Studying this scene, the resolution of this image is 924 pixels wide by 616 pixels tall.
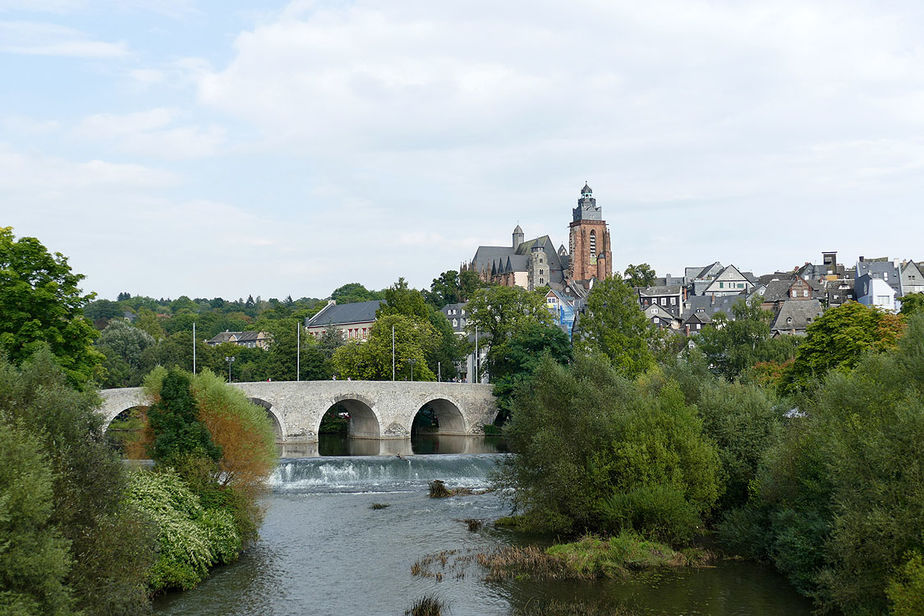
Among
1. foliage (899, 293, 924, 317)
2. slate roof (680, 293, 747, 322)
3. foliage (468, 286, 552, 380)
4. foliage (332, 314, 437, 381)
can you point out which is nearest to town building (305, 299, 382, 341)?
foliage (332, 314, 437, 381)

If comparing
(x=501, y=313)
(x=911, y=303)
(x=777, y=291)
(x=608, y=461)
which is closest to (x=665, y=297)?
(x=777, y=291)

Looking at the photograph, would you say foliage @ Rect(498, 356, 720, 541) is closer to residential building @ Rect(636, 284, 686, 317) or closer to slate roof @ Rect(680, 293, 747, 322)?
slate roof @ Rect(680, 293, 747, 322)

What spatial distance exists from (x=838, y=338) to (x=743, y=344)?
57.9ft

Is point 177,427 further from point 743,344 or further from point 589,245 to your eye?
point 589,245

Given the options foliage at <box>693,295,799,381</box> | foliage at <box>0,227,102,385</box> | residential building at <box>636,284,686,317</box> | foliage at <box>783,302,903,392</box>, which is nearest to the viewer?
foliage at <box>0,227,102,385</box>

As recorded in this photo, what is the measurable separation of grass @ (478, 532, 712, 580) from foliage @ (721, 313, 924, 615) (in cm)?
228

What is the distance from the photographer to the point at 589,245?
147000 millimetres

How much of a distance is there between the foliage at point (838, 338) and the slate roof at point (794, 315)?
33382mm

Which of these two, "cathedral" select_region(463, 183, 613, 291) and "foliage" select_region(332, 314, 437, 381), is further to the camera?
"cathedral" select_region(463, 183, 613, 291)

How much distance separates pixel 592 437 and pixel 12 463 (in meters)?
16.7

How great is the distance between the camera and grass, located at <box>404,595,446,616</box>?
1914 cm

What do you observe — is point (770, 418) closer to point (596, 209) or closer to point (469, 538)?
point (469, 538)

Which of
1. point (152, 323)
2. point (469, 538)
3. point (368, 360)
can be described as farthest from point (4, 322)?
point (152, 323)

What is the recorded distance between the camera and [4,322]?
27.9m
